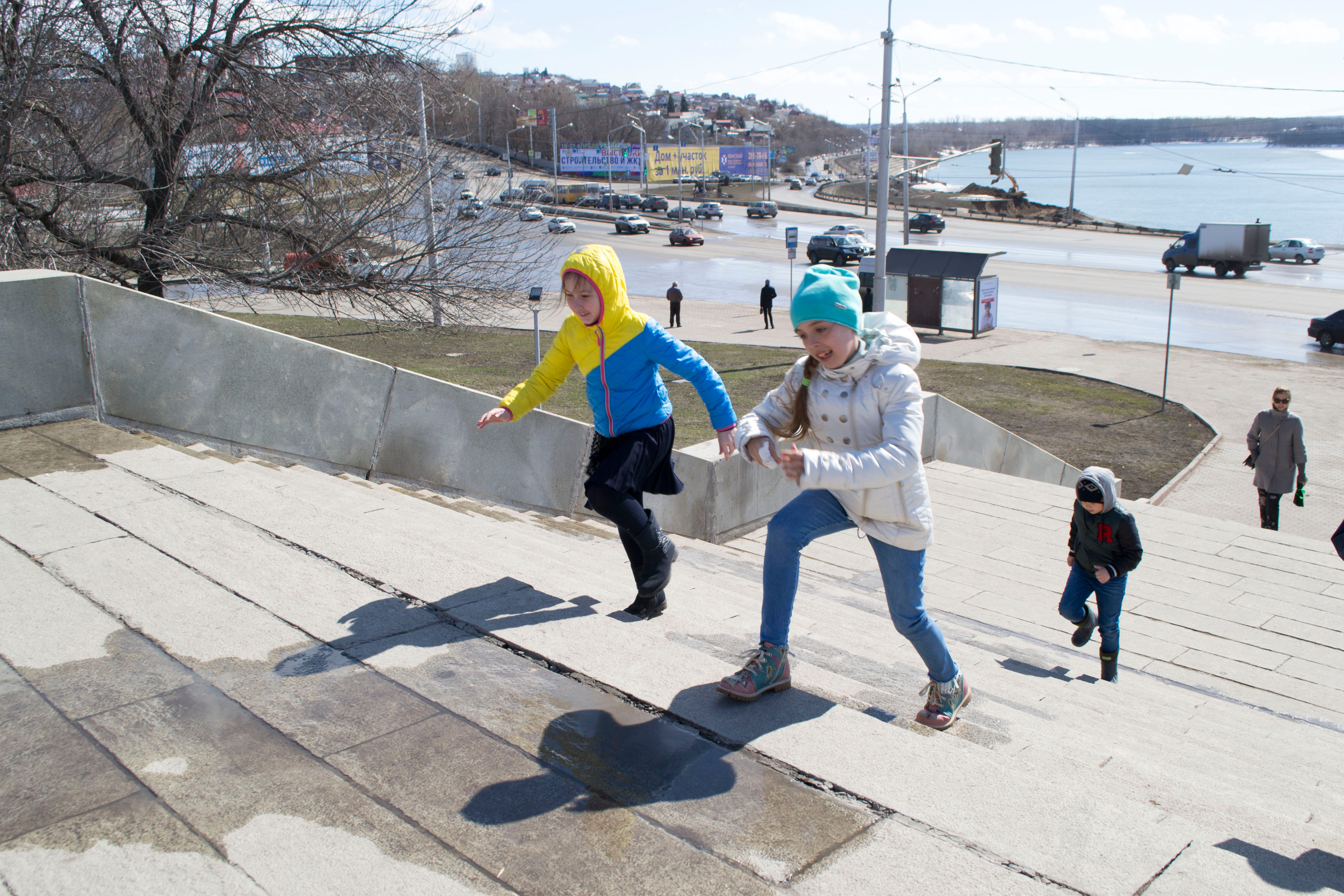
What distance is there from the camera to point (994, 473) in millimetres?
10477

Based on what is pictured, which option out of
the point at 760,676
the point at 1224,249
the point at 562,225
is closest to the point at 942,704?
the point at 760,676

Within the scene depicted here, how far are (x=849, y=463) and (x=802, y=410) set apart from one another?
0.44 metres

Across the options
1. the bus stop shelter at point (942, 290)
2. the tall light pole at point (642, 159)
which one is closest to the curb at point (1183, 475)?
the bus stop shelter at point (942, 290)

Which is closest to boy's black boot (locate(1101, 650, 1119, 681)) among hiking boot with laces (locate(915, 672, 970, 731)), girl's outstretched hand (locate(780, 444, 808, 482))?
hiking boot with laces (locate(915, 672, 970, 731))

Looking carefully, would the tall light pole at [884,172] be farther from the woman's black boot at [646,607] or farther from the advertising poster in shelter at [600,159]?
the advertising poster in shelter at [600,159]

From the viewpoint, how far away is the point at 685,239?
164ft

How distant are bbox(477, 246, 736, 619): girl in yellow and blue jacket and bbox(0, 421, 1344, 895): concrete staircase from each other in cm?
32

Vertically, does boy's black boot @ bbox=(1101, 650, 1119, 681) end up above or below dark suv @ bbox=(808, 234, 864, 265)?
below

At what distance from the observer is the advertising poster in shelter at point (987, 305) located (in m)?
25.8

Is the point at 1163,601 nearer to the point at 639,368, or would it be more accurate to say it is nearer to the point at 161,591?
the point at 639,368

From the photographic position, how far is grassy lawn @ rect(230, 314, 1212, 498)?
46.7 ft

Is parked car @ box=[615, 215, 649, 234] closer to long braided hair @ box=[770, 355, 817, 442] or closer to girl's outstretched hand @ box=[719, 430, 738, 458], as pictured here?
girl's outstretched hand @ box=[719, 430, 738, 458]

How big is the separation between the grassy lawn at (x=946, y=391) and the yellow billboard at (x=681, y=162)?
2555 inches

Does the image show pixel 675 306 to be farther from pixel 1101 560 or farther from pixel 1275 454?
pixel 1101 560
